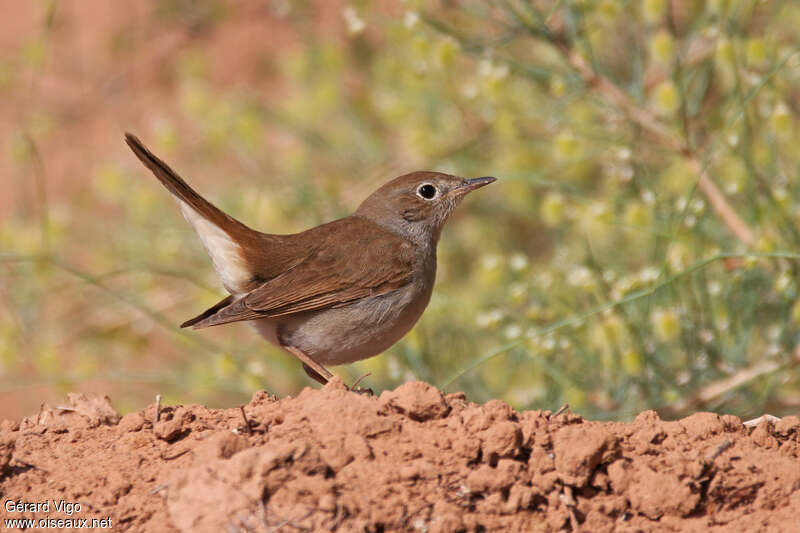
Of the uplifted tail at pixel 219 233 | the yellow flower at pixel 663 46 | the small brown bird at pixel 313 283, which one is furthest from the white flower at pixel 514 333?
the yellow flower at pixel 663 46

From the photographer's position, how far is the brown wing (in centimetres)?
486

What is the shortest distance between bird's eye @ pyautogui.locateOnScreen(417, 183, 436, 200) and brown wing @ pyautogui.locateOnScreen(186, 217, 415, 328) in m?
0.41

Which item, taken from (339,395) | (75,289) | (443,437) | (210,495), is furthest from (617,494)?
(75,289)

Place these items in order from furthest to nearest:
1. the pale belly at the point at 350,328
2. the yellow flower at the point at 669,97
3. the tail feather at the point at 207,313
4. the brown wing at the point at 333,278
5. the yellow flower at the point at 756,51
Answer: the yellow flower at the point at 669,97, the yellow flower at the point at 756,51, the pale belly at the point at 350,328, the brown wing at the point at 333,278, the tail feather at the point at 207,313

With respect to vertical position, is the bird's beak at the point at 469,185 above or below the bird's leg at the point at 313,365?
above

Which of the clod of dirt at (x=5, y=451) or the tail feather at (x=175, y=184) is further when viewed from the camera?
the tail feather at (x=175, y=184)

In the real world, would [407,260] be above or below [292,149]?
below

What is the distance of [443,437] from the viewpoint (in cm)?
321

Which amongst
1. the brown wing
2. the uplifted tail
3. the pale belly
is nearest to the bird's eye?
the brown wing

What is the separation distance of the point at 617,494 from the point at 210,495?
4.15ft

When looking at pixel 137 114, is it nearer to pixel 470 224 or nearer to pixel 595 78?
pixel 470 224

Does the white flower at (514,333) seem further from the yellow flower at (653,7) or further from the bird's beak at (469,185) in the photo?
the yellow flower at (653,7)

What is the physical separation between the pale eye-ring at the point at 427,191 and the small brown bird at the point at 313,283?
43 centimetres

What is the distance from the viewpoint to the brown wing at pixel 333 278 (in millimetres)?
4859
